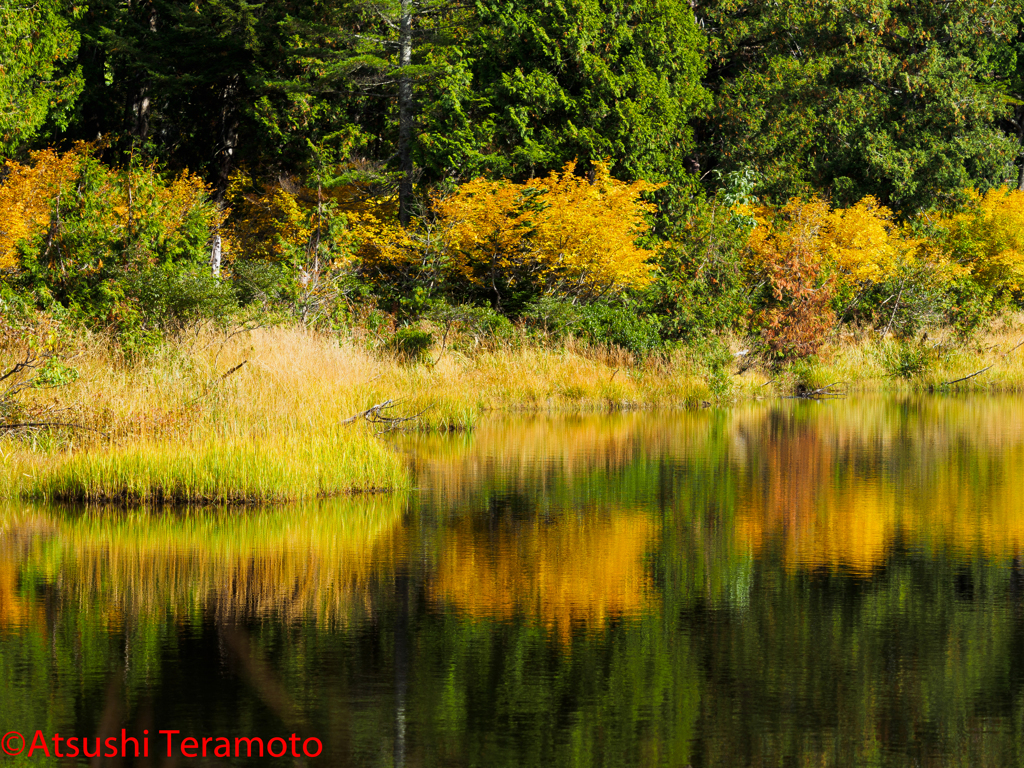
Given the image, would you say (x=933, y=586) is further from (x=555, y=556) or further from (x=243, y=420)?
(x=243, y=420)

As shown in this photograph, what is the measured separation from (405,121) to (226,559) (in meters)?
29.8

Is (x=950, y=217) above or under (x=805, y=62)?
under

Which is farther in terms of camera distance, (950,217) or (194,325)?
(950,217)

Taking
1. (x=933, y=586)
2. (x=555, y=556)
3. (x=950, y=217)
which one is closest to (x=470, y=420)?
(x=555, y=556)

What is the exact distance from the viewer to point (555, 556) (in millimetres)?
12414

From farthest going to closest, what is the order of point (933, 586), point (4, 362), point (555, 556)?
point (4, 362) < point (555, 556) < point (933, 586)

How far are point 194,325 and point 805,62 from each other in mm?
29397

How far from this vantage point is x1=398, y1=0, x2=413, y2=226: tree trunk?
39844 mm

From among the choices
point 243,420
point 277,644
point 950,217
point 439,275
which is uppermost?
point 950,217

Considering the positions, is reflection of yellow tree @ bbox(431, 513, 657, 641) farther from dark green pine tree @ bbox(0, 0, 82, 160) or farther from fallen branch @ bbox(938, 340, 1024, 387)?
dark green pine tree @ bbox(0, 0, 82, 160)

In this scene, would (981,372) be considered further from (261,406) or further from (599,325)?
(261,406)

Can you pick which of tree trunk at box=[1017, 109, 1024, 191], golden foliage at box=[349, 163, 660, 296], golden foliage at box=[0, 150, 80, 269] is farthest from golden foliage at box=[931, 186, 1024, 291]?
golden foliage at box=[0, 150, 80, 269]

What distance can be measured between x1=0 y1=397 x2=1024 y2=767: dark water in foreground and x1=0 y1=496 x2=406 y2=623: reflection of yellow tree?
42 millimetres

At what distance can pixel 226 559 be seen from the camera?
12.0 metres
